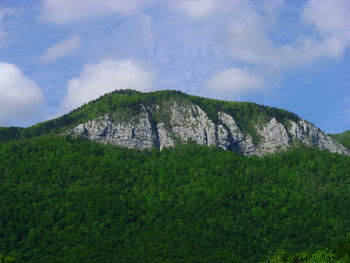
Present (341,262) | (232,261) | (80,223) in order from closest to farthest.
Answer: (341,262), (232,261), (80,223)

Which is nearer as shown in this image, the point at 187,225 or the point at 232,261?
the point at 232,261

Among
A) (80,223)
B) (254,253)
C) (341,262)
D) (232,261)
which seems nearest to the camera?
(341,262)

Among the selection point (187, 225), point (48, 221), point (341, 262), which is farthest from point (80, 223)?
point (341, 262)

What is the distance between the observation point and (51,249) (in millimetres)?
179500

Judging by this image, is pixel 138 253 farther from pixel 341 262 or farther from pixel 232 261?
pixel 341 262

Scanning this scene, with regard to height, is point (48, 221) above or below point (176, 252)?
above

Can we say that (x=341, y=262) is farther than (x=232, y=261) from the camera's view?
No

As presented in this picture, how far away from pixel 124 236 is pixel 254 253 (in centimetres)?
4242

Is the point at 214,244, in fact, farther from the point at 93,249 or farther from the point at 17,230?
the point at 17,230

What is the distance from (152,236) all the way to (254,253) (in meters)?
33.2

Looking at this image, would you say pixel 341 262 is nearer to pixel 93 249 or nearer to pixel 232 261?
pixel 232 261

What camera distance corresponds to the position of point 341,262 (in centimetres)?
10819

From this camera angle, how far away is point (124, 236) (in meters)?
192

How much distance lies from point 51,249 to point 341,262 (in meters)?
99.6
